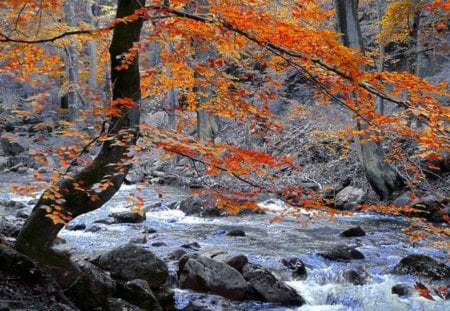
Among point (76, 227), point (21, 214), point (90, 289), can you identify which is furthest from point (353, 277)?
point (21, 214)

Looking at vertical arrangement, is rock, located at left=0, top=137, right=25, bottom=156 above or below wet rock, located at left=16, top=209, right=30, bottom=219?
above

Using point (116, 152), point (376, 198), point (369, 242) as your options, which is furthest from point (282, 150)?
point (116, 152)

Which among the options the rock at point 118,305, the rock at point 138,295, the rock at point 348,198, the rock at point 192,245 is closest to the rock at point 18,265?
the rock at point 118,305

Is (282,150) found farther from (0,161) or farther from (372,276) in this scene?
(0,161)

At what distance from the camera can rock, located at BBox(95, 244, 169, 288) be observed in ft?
20.8

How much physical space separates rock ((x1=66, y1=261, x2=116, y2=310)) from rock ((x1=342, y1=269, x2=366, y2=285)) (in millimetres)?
3714

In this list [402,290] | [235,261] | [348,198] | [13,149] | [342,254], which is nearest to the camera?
[402,290]

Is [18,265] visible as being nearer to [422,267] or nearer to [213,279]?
[213,279]

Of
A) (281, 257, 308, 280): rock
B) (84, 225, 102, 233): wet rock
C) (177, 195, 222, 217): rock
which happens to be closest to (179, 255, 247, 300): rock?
(281, 257, 308, 280): rock

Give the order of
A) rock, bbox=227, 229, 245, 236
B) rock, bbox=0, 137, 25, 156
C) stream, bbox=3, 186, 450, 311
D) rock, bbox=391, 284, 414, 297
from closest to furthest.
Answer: stream, bbox=3, 186, 450, 311, rock, bbox=391, 284, 414, 297, rock, bbox=227, 229, 245, 236, rock, bbox=0, 137, 25, 156

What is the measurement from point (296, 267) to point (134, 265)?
277cm

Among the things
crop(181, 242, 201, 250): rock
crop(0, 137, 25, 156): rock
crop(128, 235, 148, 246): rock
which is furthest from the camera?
crop(0, 137, 25, 156): rock

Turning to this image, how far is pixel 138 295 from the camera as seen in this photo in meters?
5.80

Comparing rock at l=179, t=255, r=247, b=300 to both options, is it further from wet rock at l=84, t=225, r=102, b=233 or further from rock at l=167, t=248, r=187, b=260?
wet rock at l=84, t=225, r=102, b=233
